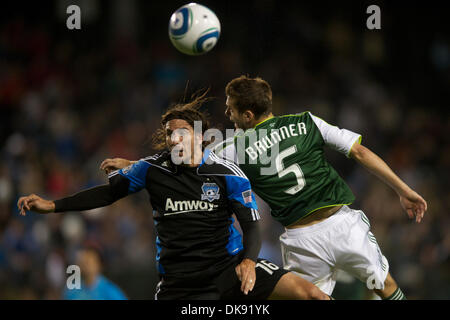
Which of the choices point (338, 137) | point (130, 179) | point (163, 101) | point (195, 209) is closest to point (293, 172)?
point (338, 137)

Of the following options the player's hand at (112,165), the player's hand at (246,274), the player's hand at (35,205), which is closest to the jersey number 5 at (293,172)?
the player's hand at (246,274)

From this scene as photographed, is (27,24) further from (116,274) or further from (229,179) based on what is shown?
(229,179)

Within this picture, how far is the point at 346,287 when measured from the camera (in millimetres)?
5883

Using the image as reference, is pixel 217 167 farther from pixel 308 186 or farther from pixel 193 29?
pixel 193 29

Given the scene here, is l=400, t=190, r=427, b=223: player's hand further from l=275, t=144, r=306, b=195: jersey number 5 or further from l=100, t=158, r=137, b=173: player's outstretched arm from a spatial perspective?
l=100, t=158, r=137, b=173: player's outstretched arm

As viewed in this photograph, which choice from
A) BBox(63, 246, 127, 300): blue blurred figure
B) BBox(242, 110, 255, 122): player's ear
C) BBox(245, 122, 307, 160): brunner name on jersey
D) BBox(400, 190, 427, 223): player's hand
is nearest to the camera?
BBox(400, 190, 427, 223): player's hand

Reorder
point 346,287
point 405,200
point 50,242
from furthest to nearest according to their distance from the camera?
point 50,242, point 346,287, point 405,200

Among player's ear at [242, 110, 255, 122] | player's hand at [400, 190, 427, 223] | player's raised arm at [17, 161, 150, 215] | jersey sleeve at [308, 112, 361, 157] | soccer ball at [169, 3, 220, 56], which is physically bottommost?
player's hand at [400, 190, 427, 223]

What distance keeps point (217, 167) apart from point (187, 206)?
0.34 m

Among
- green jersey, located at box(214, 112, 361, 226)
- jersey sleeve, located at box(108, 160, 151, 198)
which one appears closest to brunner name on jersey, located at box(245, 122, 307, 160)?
green jersey, located at box(214, 112, 361, 226)

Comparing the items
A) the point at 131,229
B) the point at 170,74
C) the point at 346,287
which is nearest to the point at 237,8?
the point at 170,74

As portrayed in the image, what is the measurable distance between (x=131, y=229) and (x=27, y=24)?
569 centimetres

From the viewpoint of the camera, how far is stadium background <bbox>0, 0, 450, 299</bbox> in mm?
8430

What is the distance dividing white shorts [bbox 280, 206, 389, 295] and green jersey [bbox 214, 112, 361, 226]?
0.14m
